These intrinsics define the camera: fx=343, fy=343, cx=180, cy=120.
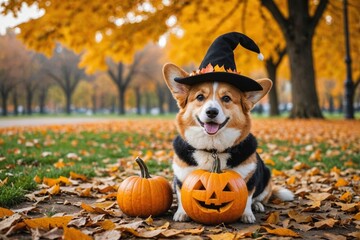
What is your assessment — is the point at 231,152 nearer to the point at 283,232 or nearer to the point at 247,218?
the point at 247,218

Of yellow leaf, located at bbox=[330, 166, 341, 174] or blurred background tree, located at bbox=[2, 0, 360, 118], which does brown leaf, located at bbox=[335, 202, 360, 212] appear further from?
blurred background tree, located at bbox=[2, 0, 360, 118]

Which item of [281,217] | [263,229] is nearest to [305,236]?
[263,229]

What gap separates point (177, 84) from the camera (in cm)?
333

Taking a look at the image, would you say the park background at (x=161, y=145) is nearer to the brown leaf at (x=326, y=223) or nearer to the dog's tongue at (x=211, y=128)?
the brown leaf at (x=326, y=223)

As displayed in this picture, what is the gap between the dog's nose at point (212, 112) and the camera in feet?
9.53

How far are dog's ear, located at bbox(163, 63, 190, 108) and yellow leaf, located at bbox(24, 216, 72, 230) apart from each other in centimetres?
145

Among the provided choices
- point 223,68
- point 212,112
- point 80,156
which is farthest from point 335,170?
point 80,156

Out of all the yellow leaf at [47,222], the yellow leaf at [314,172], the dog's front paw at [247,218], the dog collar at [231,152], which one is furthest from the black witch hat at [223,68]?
the yellow leaf at [314,172]

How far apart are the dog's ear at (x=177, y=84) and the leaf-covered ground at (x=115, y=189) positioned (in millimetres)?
1136

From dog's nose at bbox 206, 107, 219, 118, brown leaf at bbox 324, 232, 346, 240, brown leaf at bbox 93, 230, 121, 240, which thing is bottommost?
brown leaf at bbox 324, 232, 346, 240

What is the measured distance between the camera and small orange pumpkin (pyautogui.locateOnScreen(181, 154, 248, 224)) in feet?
9.40

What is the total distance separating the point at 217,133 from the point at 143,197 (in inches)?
35.0

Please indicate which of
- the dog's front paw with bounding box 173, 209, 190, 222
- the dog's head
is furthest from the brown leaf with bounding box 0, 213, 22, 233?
the dog's head

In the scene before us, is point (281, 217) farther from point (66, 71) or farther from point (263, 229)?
point (66, 71)
